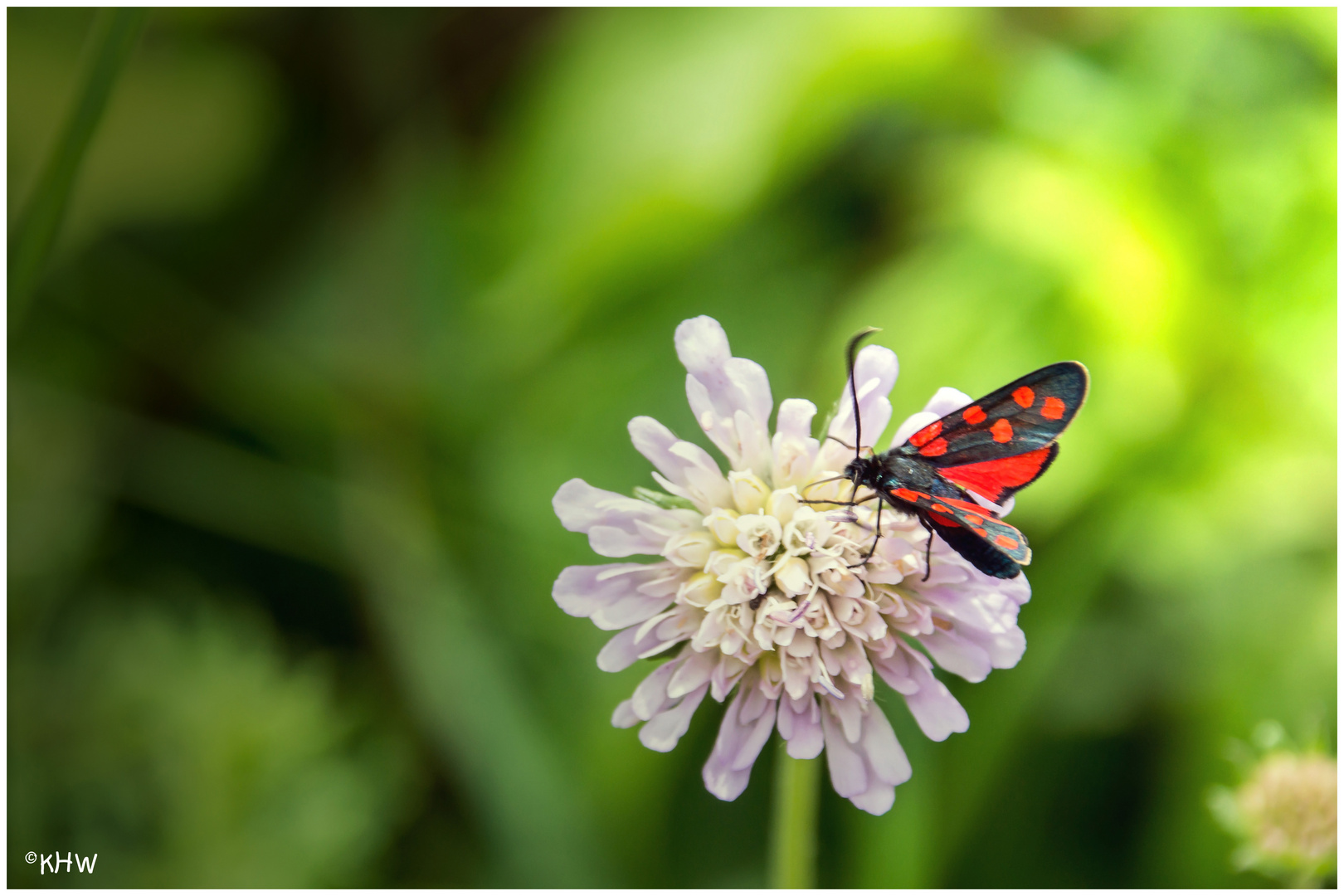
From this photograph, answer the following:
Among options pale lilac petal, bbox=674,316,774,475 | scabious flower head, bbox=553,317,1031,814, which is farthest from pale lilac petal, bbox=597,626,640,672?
pale lilac petal, bbox=674,316,774,475

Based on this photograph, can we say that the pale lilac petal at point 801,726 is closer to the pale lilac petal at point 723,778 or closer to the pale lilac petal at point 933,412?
the pale lilac petal at point 723,778

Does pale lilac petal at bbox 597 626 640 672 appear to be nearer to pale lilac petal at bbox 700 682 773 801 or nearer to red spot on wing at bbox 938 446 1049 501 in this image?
pale lilac petal at bbox 700 682 773 801

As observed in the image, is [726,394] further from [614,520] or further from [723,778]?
[723,778]

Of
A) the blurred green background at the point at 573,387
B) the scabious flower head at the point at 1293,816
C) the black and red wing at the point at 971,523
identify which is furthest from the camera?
the blurred green background at the point at 573,387

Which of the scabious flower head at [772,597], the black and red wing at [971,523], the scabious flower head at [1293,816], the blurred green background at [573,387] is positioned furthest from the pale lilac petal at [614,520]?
the scabious flower head at [1293,816]

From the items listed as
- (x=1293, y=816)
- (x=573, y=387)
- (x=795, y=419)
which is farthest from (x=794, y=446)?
(x=573, y=387)

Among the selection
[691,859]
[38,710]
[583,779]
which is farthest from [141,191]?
[691,859]
